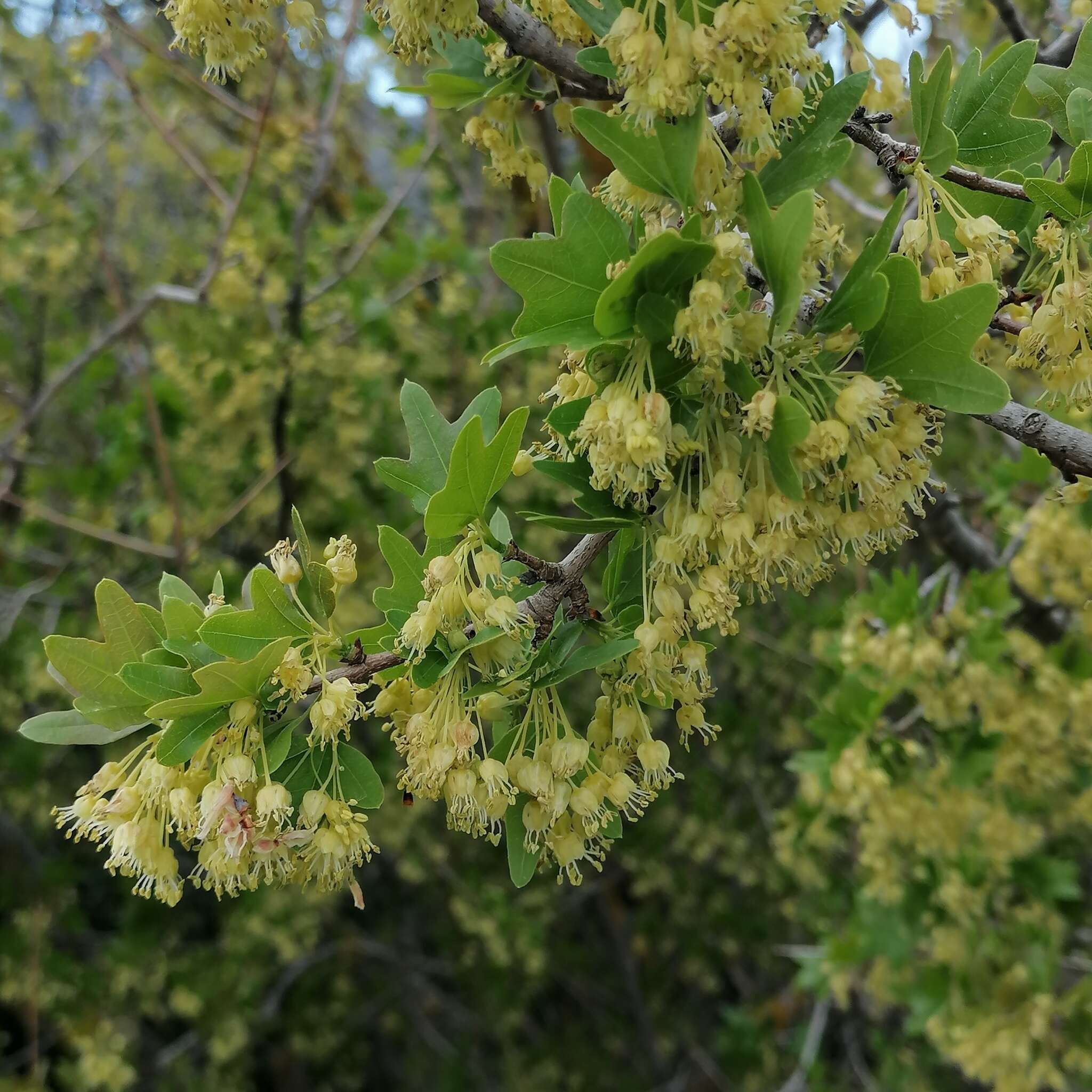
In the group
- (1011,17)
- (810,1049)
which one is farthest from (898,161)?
(810,1049)

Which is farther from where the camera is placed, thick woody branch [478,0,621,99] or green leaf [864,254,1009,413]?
thick woody branch [478,0,621,99]

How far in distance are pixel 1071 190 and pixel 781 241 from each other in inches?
18.2

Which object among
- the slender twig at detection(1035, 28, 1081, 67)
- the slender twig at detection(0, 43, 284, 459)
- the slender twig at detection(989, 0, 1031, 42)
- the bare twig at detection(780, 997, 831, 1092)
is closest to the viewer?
the slender twig at detection(1035, 28, 1081, 67)

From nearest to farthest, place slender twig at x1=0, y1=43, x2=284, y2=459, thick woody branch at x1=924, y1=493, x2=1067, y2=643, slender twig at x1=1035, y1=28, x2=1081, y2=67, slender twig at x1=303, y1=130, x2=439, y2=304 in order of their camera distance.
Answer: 1. slender twig at x1=1035, y1=28, x2=1081, y2=67
2. thick woody branch at x1=924, y1=493, x2=1067, y2=643
3. slender twig at x1=0, y1=43, x2=284, y2=459
4. slender twig at x1=303, y1=130, x2=439, y2=304

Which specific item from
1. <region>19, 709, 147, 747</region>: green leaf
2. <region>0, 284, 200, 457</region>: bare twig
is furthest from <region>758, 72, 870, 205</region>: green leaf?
<region>0, 284, 200, 457</region>: bare twig

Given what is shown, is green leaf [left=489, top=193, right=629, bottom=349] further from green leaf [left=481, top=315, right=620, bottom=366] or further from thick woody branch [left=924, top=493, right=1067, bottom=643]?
thick woody branch [left=924, top=493, right=1067, bottom=643]

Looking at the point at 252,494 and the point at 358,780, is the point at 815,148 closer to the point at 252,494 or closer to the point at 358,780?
the point at 358,780

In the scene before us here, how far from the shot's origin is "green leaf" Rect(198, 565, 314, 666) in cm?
104

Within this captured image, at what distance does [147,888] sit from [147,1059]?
471cm

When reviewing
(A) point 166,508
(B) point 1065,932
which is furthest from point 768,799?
(A) point 166,508

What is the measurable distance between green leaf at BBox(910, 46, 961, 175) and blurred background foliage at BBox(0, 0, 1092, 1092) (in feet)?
5.05

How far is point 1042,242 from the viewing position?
45.4 inches

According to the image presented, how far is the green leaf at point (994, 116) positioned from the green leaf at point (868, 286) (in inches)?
13.7

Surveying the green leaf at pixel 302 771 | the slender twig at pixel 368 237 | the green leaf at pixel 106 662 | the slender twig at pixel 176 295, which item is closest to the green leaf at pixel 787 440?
the green leaf at pixel 302 771
